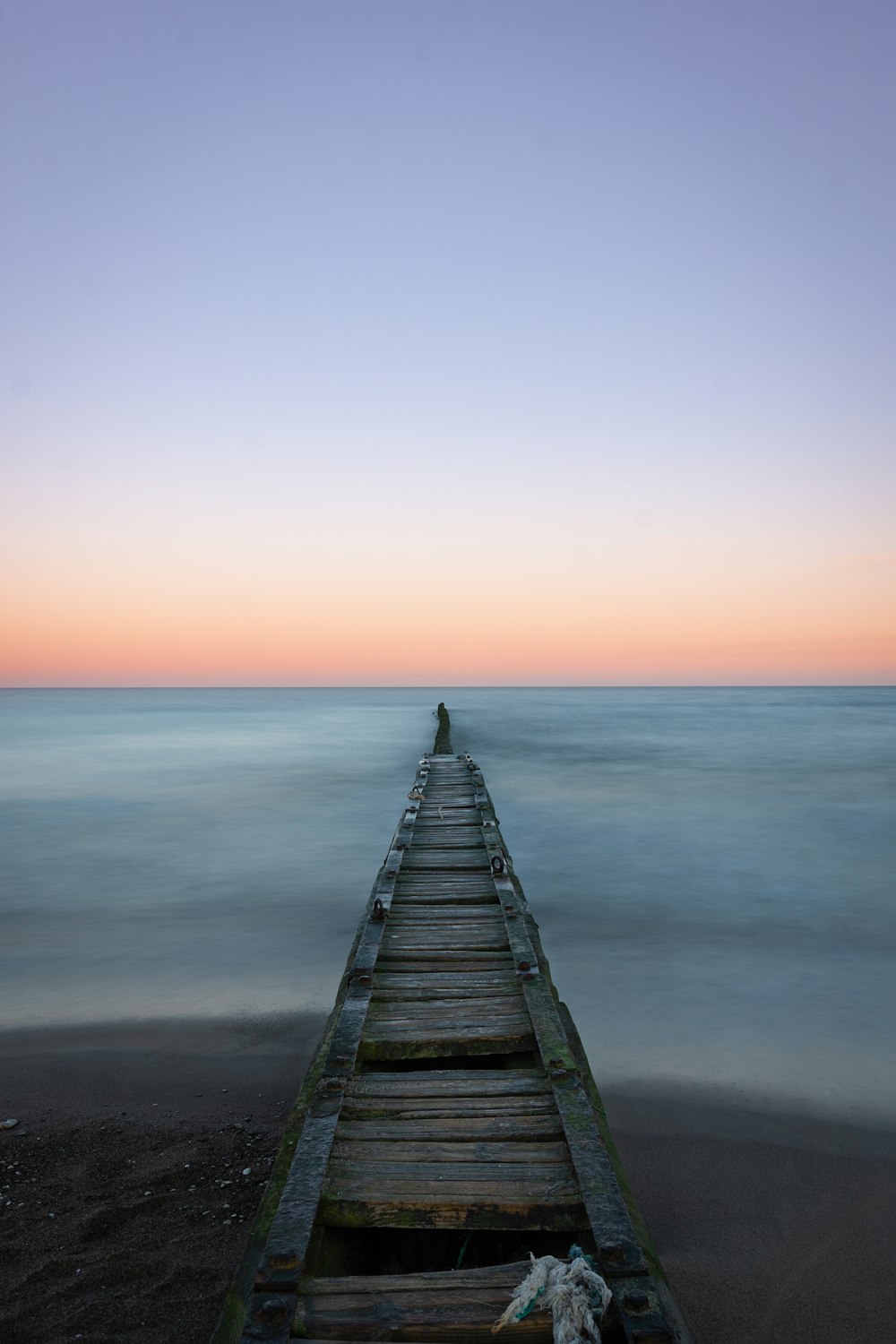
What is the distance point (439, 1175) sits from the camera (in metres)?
2.89

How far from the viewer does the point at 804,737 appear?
43.9m

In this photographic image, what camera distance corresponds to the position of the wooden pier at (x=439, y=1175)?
231cm

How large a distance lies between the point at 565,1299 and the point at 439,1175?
73cm

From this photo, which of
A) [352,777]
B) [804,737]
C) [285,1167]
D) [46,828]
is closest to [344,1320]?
[285,1167]

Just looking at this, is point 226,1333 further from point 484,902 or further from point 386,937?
point 484,902

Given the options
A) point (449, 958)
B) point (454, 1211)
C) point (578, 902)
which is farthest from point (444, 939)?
point (578, 902)

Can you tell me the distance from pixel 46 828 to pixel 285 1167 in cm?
1643

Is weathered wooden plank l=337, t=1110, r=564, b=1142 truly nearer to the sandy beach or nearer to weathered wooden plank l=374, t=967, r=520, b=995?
the sandy beach

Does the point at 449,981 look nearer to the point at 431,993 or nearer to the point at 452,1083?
the point at 431,993

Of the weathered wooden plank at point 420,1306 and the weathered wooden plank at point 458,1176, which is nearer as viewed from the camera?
the weathered wooden plank at point 420,1306

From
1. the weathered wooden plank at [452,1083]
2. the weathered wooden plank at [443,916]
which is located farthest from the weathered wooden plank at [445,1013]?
the weathered wooden plank at [443,916]

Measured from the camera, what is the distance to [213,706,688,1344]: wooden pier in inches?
90.9

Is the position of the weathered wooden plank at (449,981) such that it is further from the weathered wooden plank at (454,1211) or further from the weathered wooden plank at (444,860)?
the weathered wooden plank at (444,860)

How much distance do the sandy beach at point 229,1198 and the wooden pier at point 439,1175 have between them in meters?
1.00
